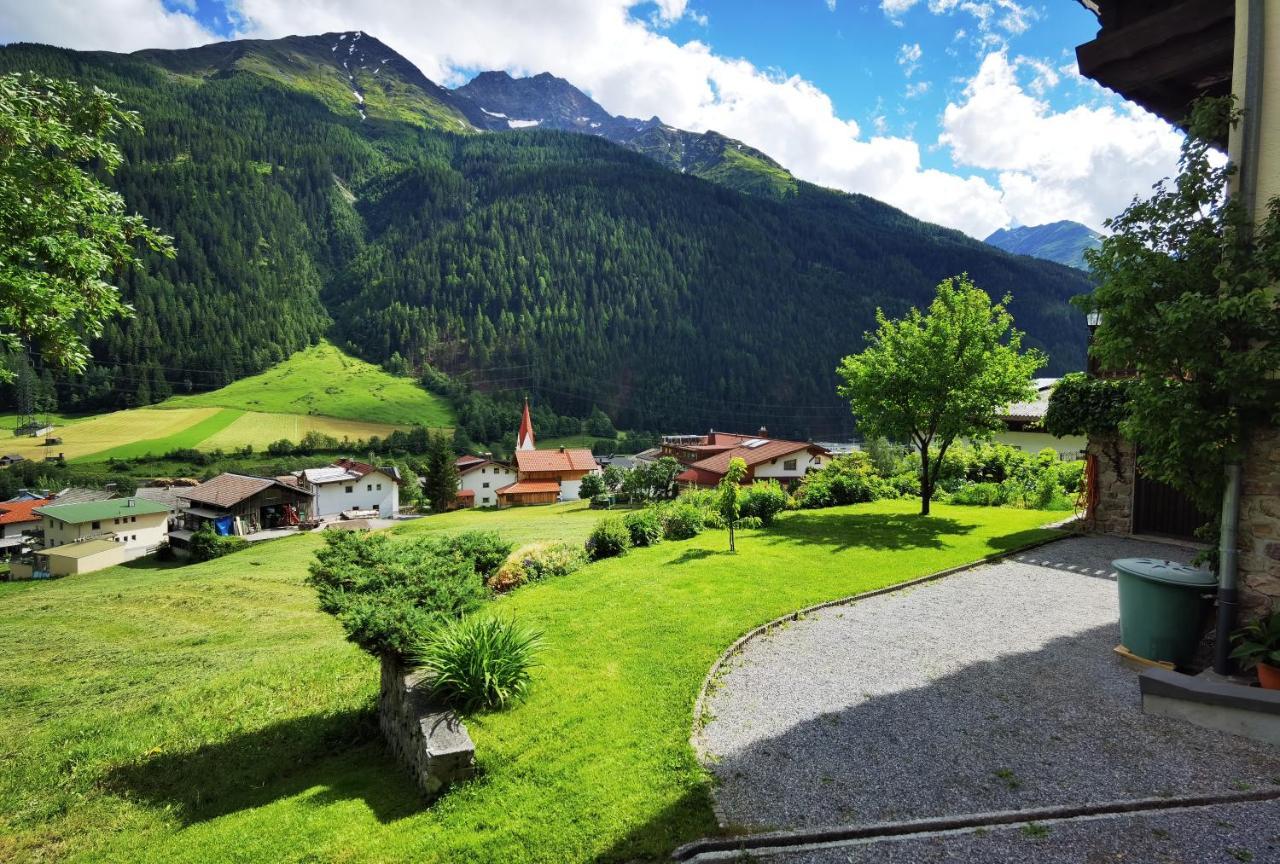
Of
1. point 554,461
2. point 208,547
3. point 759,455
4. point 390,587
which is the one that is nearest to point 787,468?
point 759,455

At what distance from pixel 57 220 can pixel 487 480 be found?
79.3 metres

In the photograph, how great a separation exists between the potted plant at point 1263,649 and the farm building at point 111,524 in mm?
67462

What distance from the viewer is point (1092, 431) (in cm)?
1541

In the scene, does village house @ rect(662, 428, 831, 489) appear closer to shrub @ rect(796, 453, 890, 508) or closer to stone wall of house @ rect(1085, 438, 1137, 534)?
shrub @ rect(796, 453, 890, 508)

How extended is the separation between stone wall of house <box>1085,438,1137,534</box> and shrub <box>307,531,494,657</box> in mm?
16683

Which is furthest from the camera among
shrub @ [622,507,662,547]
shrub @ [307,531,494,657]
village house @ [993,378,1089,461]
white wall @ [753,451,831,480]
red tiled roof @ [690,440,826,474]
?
white wall @ [753,451,831,480]

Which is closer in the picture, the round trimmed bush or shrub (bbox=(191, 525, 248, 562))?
the round trimmed bush

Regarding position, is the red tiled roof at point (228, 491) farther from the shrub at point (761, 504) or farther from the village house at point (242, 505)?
the shrub at point (761, 504)

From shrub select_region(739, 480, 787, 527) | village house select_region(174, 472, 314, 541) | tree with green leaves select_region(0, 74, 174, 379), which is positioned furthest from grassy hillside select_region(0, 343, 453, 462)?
tree with green leaves select_region(0, 74, 174, 379)

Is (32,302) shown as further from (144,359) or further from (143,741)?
(144,359)

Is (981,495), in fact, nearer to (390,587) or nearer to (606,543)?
(606,543)

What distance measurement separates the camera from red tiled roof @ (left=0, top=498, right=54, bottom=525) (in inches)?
2502

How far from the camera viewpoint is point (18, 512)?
216 ft

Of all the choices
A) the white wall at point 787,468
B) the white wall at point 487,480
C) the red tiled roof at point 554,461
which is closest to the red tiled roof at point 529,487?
the red tiled roof at point 554,461
